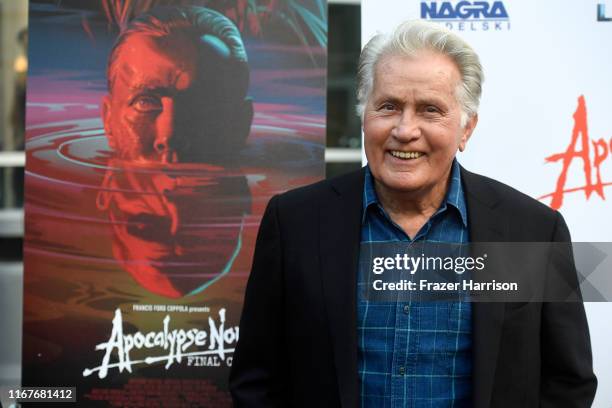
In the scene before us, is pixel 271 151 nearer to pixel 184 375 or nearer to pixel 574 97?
pixel 184 375

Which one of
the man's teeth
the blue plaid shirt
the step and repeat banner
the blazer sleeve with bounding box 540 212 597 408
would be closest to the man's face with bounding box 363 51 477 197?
the man's teeth

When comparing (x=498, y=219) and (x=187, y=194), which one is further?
(x=187, y=194)

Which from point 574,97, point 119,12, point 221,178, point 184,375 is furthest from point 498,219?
point 119,12

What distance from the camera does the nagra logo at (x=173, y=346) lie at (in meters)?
2.41

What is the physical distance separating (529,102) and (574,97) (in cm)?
15

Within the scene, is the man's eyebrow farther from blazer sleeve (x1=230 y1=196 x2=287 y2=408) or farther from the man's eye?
blazer sleeve (x1=230 y1=196 x2=287 y2=408)

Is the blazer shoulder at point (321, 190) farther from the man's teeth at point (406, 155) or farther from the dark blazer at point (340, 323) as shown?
the man's teeth at point (406, 155)

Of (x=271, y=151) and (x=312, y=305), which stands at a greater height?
(x=271, y=151)

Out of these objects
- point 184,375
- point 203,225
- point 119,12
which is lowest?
point 184,375

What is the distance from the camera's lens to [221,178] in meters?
2.39

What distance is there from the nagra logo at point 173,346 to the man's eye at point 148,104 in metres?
0.72

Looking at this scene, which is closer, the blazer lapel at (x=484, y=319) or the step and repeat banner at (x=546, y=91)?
the blazer lapel at (x=484, y=319)

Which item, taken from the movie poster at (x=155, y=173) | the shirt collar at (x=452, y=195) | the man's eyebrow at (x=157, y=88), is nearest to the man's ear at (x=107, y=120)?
the movie poster at (x=155, y=173)

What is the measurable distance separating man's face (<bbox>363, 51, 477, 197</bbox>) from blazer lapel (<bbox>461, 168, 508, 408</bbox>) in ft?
0.50
